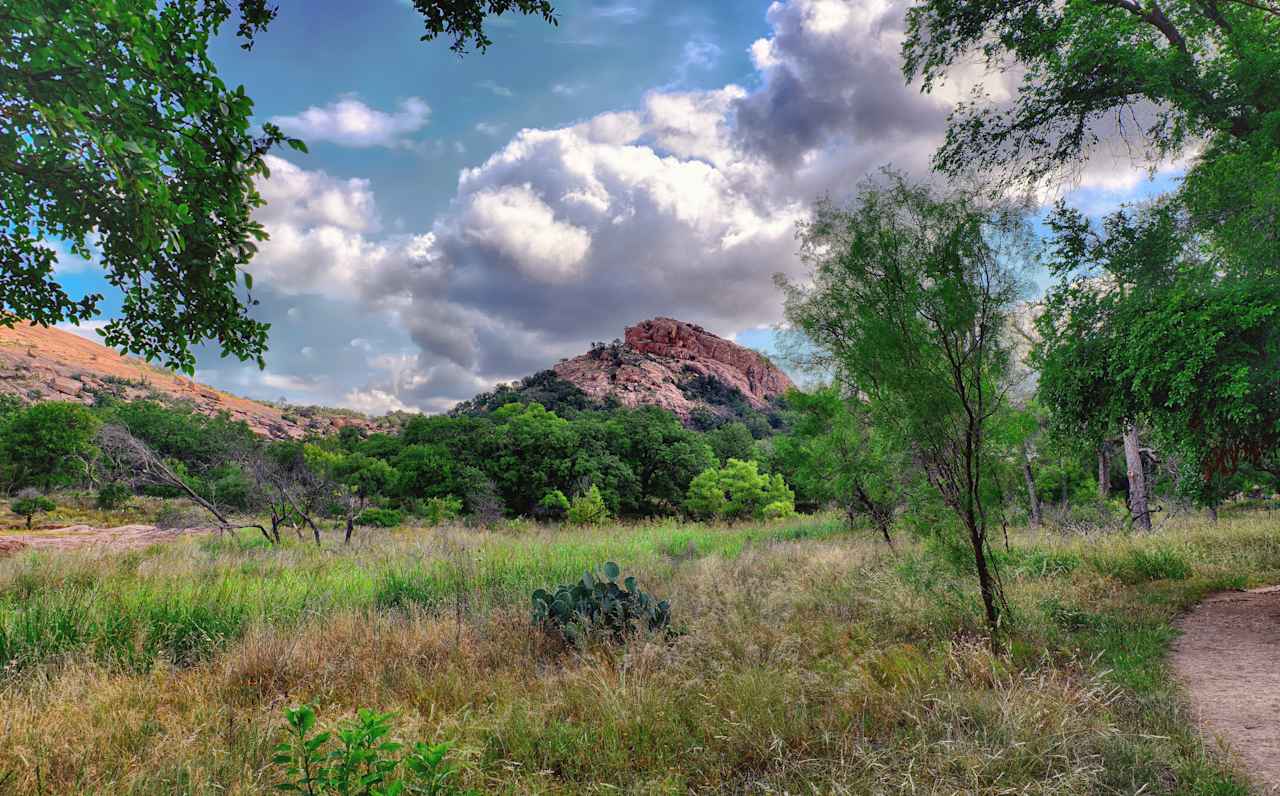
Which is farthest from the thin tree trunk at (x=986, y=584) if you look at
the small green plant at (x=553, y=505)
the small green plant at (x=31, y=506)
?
the small green plant at (x=31, y=506)

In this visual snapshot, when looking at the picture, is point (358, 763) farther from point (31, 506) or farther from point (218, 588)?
point (31, 506)

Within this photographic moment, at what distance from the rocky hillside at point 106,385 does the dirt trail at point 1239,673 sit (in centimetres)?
6880

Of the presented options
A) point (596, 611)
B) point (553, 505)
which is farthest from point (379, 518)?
point (596, 611)

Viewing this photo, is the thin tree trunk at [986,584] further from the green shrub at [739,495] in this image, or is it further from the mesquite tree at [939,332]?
the green shrub at [739,495]

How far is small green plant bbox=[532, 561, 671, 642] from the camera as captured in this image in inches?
249

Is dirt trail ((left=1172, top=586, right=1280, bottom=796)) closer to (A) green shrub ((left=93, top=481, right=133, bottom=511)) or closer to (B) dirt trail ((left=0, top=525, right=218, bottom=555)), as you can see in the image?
(B) dirt trail ((left=0, top=525, right=218, bottom=555))

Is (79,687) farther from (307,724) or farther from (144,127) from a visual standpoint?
(144,127)

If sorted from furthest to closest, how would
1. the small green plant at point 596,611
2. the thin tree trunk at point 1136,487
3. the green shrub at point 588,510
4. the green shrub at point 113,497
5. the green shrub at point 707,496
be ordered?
the green shrub at point 707,496 < the green shrub at point 113,497 < the green shrub at point 588,510 < the thin tree trunk at point 1136,487 < the small green plant at point 596,611

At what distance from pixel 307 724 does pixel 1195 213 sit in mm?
13678

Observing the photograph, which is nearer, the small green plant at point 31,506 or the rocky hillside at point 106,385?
the small green plant at point 31,506

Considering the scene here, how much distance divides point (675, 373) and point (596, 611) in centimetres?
9434

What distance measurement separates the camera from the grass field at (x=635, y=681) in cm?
334

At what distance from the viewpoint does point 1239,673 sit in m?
5.31

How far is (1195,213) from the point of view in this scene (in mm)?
9406
